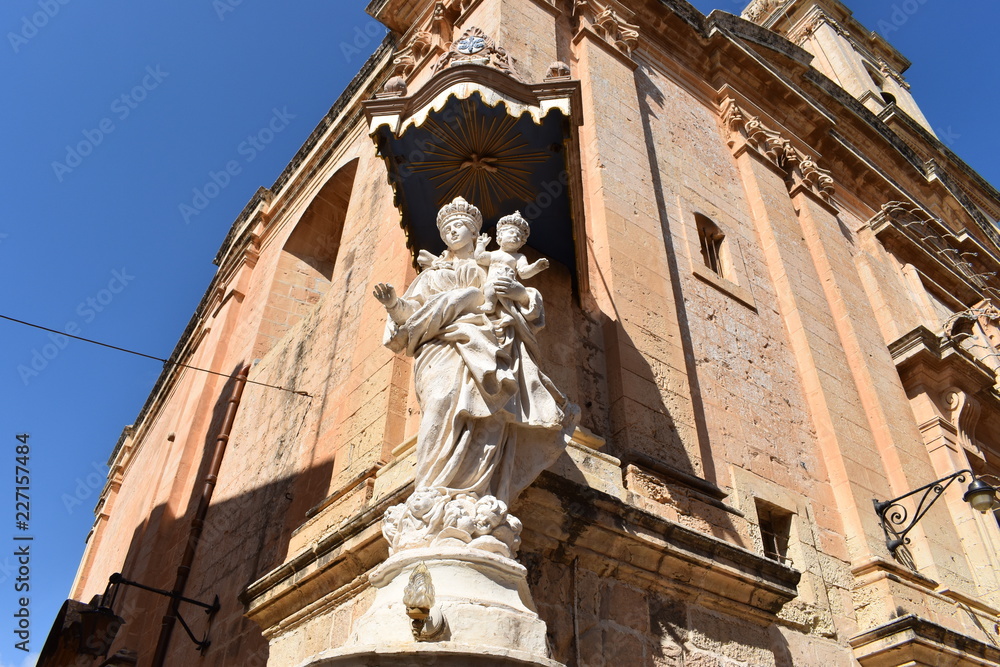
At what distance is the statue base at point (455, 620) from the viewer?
3.56 m

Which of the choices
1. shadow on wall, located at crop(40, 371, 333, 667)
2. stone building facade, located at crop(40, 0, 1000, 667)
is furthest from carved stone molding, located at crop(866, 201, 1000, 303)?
shadow on wall, located at crop(40, 371, 333, 667)

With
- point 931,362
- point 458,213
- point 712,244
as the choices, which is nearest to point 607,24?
point 712,244

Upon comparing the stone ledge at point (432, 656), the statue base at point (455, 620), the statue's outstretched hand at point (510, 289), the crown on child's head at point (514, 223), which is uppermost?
the crown on child's head at point (514, 223)

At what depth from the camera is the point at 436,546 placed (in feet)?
13.1

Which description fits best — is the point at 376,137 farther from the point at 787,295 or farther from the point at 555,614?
the point at 787,295

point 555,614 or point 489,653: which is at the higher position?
point 555,614

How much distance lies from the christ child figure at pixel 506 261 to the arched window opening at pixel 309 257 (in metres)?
8.46

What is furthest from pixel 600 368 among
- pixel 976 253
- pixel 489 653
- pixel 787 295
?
pixel 976 253

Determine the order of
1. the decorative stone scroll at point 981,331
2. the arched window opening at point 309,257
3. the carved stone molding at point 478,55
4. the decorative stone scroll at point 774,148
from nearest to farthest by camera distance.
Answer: the carved stone molding at point 478,55 < the decorative stone scroll at point 774,148 < the decorative stone scroll at point 981,331 < the arched window opening at point 309,257

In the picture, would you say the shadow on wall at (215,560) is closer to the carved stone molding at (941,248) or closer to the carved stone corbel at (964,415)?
the carved stone corbel at (964,415)

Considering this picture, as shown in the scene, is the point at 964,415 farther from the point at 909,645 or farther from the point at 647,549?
the point at 647,549

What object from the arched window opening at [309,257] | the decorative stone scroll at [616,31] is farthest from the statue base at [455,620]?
the arched window opening at [309,257]

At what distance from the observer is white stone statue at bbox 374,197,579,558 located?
13.5 ft

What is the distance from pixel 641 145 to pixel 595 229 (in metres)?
1.95
